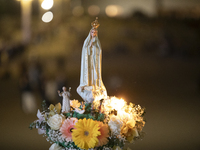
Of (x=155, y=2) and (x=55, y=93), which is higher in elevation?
(x=155, y=2)

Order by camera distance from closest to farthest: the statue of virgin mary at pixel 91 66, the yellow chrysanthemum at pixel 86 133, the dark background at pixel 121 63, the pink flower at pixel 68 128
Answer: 1. the yellow chrysanthemum at pixel 86 133
2. the pink flower at pixel 68 128
3. the statue of virgin mary at pixel 91 66
4. the dark background at pixel 121 63

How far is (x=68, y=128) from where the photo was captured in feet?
8.39

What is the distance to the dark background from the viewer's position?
471 cm

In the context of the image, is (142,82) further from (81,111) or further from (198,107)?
(81,111)

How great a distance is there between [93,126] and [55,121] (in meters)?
0.36

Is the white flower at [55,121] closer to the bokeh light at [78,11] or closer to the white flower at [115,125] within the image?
the white flower at [115,125]

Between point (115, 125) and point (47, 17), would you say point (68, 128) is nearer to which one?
point (115, 125)

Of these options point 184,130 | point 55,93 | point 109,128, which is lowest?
point 109,128

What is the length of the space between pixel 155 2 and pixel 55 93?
7.14 feet

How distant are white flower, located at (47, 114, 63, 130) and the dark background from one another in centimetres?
221

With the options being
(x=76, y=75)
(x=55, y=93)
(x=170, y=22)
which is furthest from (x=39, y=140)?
(x=170, y=22)

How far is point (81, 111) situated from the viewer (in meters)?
2.62

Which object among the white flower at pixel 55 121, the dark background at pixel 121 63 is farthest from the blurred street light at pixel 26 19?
the white flower at pixel 55 121

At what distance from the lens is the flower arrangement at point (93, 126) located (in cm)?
246
